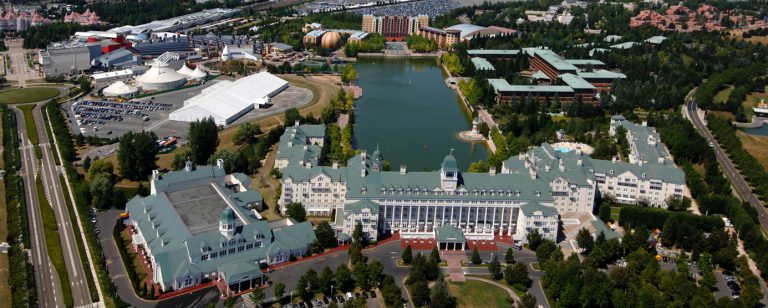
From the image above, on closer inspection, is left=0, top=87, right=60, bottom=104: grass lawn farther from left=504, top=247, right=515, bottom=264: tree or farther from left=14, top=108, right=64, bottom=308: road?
left=504, top=247, right=515, bottom=264: tree

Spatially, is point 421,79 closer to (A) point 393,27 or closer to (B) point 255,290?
(A) point 393,27

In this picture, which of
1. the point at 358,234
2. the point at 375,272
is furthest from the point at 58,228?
the point at 375,272

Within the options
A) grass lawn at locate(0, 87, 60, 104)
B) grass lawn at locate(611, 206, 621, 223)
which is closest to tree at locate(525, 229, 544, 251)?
grass lawn at locate(611, 206, 621, 223)

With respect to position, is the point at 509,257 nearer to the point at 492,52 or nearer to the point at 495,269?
the point at 495,269

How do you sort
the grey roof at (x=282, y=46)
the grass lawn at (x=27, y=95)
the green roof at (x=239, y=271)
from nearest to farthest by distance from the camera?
the green roof at (x=239, y=271) → the grass lawn at (x=27, y=95) → the grey roof at (x=282, y=46)

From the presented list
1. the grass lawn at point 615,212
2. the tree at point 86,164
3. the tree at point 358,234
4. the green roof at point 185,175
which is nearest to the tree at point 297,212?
the tree at point 358,234

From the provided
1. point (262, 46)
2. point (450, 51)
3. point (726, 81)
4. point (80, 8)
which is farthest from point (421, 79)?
point (80, 8)

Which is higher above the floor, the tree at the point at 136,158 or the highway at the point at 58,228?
the tree at the point at 136,158

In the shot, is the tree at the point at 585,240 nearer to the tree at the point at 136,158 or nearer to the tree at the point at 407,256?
the tree at the point at 407,256
